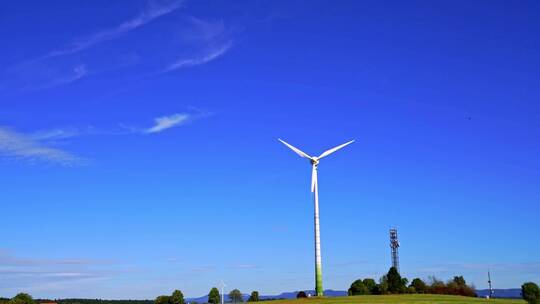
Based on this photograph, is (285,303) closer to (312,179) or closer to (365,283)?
(312,179)

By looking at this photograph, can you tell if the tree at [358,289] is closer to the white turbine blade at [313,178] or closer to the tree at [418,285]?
the tree at [418,285]

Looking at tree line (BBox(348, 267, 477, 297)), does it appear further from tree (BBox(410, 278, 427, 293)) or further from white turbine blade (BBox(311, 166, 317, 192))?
white turbine blade (BBox(311, 166, 317, 192))

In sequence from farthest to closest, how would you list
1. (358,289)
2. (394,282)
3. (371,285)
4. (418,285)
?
(371,285) < (358,289) < (418,285) < (394,282)

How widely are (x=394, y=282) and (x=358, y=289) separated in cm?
1434

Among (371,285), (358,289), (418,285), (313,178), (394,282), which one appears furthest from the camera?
(371,285)

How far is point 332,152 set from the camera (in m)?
145

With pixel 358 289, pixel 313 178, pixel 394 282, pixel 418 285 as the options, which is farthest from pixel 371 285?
pixel 313 178

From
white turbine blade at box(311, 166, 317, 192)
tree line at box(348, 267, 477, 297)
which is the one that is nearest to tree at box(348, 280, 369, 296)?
tree line at box(348, 267, 477, 297)

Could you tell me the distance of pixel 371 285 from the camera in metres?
171

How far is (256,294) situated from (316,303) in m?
86.5

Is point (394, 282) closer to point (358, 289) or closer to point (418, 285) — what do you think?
point (418, 285)

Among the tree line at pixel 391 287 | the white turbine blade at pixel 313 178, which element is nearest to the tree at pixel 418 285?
the tree line at pixel 391 287

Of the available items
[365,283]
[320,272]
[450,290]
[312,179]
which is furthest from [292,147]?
[450,290]

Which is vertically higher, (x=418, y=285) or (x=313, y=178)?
(x=313, y=178)
